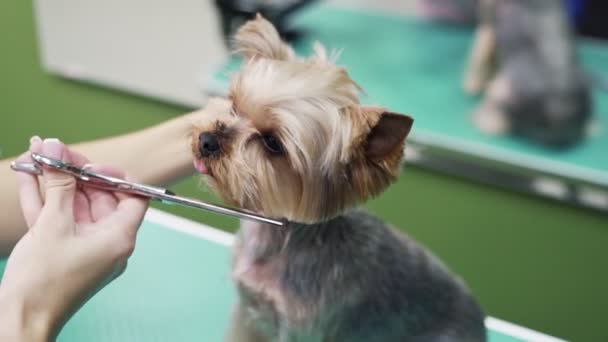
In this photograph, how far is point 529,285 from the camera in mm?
1624

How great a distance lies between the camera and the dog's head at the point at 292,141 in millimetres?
680

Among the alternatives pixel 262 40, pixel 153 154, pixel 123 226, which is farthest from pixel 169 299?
pixel 262 40

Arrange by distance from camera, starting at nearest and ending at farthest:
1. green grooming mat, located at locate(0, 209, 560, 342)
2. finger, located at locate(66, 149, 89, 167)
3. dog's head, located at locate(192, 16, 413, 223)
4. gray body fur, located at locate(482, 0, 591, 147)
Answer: dog's head, located at locate(192, 16, 413, 223)
finger, located at locate(66, 149, 89, 167)
green grooming mat, located at locate(0, 209, 560, 342)
gray body fur, located at locate(482, 0, 591, 147)

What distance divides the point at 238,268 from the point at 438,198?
889 millimetres

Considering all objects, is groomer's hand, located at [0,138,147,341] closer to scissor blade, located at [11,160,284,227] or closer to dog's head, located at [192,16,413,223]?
scissor blade, located at [11,160,284,227]

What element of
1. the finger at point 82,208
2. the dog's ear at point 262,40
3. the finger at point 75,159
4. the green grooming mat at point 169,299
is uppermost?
the dog's ear at point 262,40

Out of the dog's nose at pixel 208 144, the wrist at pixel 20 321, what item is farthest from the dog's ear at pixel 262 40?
the wrist at pixel 20 321

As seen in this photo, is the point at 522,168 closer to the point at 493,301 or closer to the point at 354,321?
the point at 493,301

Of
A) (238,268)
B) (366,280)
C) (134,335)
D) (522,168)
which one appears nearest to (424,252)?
(366,280)

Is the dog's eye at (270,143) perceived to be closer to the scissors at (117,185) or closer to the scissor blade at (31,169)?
the scissors at (117,185)

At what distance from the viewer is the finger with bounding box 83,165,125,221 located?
2.48 feet

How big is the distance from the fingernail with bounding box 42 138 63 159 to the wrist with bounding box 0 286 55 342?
19 centimetres

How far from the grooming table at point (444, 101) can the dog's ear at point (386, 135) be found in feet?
2.42

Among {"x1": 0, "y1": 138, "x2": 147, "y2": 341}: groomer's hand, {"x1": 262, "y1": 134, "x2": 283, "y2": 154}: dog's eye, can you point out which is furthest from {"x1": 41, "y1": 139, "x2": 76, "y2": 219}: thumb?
{"x1": 262, "y1": 134, "x2": 283, "y2": 154}: dog's eye
